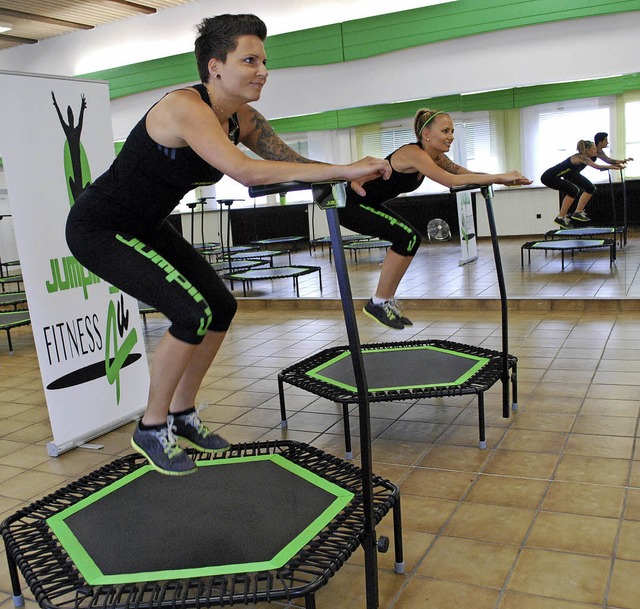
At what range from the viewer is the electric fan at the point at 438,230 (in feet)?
24.4

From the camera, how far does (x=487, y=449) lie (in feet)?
9.48

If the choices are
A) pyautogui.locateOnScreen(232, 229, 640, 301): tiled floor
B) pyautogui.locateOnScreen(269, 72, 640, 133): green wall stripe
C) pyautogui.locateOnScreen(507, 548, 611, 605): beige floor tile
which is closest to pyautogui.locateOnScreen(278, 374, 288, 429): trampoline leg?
pyautogui.locateOnScreen(507, 548, 611, 605): beige floor tile

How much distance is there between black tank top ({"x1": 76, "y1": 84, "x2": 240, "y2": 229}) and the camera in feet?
6.17

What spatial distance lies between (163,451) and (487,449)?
1.50 m

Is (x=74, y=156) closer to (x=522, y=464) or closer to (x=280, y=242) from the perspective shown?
(x=522, y=464)

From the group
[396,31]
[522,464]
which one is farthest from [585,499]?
[396,31]

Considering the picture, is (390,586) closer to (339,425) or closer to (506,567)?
(506,567)

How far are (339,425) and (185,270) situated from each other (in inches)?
60.5

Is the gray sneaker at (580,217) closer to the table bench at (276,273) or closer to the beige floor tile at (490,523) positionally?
the table bench at (276,273)

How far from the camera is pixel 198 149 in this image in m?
1.73

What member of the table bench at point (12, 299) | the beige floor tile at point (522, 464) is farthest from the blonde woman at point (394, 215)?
the table bench at point (12, 299)

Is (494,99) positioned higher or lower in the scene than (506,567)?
higher

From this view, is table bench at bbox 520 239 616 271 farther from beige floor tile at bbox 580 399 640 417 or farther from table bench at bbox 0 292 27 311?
table bench at bbox 0 292 27 311

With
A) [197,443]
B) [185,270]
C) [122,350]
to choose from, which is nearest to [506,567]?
[197,443]
